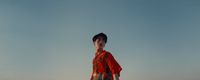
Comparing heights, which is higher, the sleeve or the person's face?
the person's face

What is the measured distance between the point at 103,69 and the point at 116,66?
1.46 ft

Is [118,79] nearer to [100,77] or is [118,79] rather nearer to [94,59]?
[100,77]

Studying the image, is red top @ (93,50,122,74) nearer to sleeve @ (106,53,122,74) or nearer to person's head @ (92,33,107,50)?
sleeve @ (106,53,122,74)

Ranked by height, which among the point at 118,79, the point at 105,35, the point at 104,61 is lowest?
the point at 118,79

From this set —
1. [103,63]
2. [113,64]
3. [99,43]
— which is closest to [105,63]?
[103,63]

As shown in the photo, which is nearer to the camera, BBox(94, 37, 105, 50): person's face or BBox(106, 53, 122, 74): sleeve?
BBox(106, 53, 122, 74): sleeve

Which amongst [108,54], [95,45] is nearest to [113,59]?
[108,54]

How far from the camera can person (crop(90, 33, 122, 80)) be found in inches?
370

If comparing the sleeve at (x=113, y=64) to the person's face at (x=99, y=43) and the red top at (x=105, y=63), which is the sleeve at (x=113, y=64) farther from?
the person's face at (x=99, y=43)

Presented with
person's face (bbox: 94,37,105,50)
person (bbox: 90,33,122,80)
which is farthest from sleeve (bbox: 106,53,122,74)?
person's face (bbox: 94,37,105,50)

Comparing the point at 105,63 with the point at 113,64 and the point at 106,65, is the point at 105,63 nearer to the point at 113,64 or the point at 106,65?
the point at 106,65

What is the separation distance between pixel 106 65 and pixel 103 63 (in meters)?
0.11

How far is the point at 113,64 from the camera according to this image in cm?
944

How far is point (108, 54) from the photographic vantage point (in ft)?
31.7
